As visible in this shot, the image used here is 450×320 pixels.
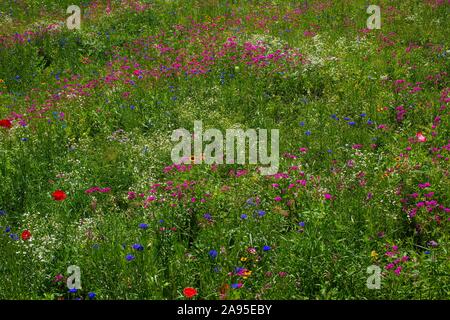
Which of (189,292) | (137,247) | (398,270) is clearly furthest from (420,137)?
(137,247)

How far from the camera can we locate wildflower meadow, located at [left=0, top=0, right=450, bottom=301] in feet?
14.3

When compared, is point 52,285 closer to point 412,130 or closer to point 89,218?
point 89,218

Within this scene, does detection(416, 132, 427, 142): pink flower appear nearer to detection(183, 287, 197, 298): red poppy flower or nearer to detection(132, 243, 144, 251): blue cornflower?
detection(183, 287, 197, 298): red poppy flower

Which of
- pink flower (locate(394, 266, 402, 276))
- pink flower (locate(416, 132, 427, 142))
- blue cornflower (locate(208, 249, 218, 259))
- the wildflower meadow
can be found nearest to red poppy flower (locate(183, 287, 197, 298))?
the wildflower meadow

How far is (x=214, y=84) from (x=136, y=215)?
4030 mm

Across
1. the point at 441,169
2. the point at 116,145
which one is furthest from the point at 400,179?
the point at 116,145

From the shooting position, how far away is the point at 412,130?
6594 millimetres

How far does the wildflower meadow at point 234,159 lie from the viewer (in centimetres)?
434

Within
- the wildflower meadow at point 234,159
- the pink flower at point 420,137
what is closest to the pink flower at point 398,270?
the wildflower meadow at point 234,159

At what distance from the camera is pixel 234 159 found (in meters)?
6.33

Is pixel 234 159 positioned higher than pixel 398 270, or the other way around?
pixel 234 159

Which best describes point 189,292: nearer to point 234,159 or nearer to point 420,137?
point 234,159
